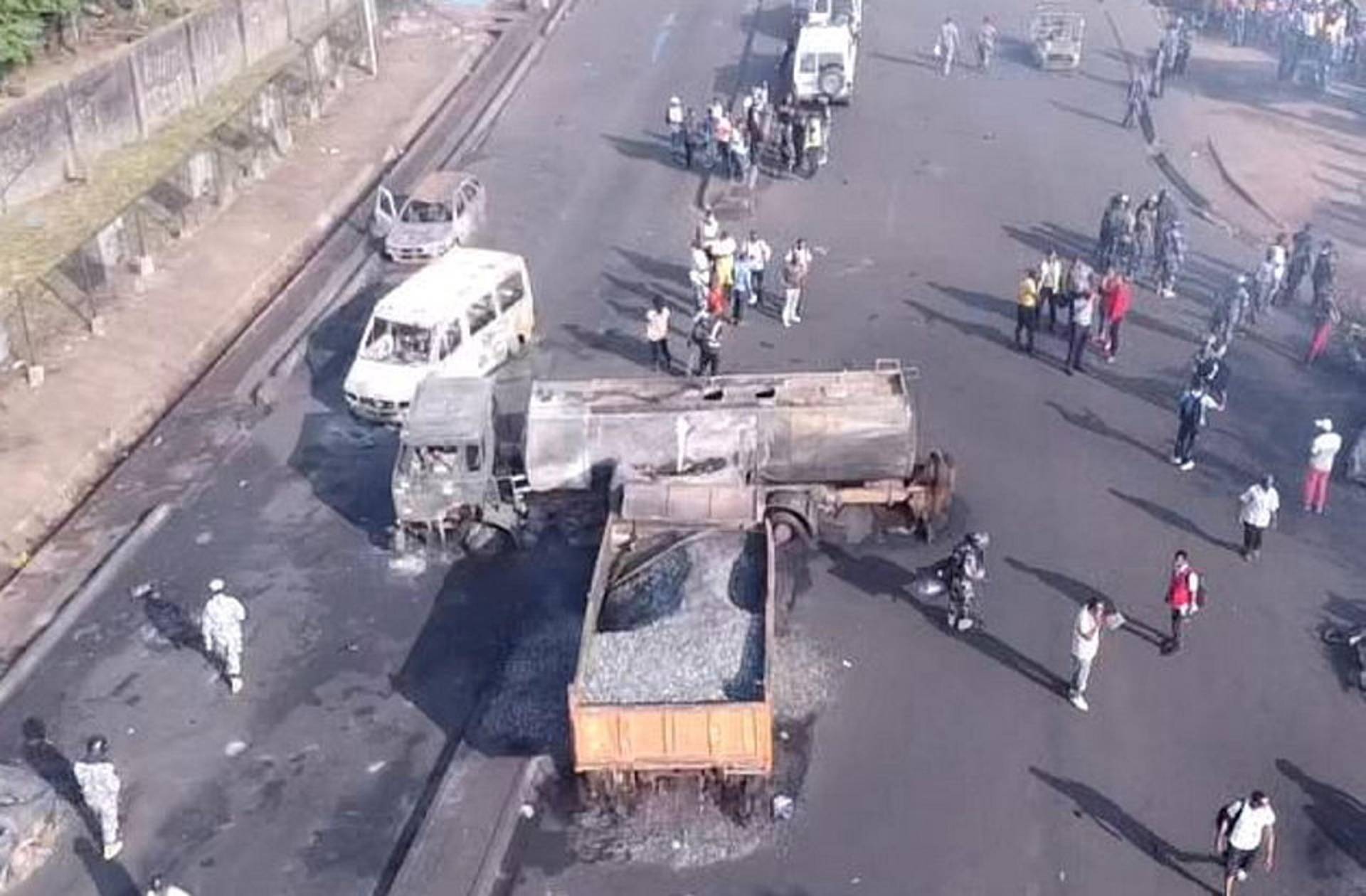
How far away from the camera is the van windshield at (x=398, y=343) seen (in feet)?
89.6

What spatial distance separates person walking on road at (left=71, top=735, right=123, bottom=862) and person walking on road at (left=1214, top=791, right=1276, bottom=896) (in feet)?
39.1

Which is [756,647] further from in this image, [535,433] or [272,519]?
[272,519]

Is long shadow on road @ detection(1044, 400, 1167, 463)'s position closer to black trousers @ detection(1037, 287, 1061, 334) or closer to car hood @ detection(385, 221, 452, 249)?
black trousers @ detection(1037, 287, 1061, 334)

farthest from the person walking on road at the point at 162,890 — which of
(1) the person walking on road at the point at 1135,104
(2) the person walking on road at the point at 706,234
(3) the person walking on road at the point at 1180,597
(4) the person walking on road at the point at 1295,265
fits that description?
(1) the person walking on road at the point at 1135,104

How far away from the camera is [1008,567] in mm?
23078

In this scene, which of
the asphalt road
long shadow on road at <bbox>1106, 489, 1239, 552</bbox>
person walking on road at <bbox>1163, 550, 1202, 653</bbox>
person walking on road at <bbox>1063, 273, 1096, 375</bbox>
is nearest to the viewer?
the asphalt road

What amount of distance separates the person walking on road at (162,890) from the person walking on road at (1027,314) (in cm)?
1714

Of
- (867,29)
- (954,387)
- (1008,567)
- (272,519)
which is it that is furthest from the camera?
(867,29)

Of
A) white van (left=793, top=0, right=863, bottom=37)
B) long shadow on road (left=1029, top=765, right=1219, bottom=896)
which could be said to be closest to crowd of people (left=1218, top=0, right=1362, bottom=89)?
white van (left=793, top=0, right=863, bottom=37)

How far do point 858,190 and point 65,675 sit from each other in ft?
70.0

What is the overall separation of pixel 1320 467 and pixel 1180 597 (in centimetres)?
441

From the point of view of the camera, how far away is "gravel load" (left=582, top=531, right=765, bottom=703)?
61.4 ft

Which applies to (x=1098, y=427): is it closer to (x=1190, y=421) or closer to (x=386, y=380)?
(x=1190, y=421)

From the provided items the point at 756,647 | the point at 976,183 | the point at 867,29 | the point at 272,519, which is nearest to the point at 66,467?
the point at 272,519
